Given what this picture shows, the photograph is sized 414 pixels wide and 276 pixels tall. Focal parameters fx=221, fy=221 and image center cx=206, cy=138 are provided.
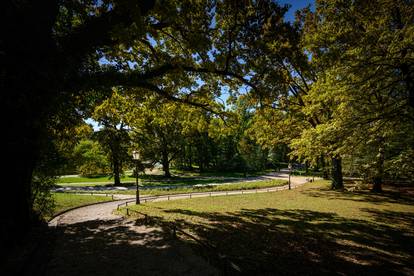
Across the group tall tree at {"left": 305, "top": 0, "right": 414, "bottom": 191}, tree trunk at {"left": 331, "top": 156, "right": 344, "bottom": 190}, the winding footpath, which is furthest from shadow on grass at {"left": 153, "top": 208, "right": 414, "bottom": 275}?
tree trunk at {"left": 331, "top": 156, "right": 344, "bottom": 190}

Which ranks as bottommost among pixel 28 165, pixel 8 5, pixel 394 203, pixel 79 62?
pixel 394 203

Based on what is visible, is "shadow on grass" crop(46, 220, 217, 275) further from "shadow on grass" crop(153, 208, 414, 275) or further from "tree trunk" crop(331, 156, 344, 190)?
"tree trunk" crop(331, 156, 344, 190)

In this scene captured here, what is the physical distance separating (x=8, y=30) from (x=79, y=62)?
1.92m

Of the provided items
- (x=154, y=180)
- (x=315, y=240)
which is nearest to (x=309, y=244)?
(x=315, y=240)

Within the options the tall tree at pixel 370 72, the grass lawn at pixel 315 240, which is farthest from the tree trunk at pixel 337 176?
the tall tree at pixel 370 72

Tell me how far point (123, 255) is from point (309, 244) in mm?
6493

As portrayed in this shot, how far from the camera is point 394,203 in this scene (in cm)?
1758

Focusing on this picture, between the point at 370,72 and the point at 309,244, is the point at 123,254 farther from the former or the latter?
the point at 370,72

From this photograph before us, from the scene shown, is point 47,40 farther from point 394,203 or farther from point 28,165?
point 394,203

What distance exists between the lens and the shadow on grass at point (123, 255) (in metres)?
6.06

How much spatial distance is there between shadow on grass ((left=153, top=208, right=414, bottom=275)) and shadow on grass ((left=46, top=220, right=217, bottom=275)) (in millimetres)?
1281

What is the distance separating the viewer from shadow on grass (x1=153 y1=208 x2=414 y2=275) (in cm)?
620

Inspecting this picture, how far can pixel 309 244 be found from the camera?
805cm

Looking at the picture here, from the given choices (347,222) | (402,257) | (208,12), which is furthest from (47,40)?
(347,222)
